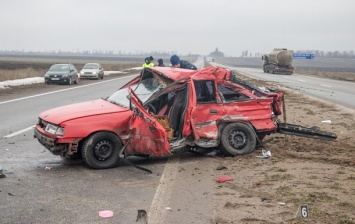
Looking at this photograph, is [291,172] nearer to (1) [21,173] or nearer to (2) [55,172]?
(2) [55,172]

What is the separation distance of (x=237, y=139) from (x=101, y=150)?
8.51 feet

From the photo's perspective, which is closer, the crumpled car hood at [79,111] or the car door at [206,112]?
the crumpled car hood at [79,111]

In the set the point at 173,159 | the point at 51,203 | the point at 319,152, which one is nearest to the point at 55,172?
the point at 51,203

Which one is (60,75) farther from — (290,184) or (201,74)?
(290,184)

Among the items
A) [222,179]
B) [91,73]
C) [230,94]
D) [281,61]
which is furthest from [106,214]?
[281,61]

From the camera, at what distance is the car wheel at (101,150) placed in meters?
7.21

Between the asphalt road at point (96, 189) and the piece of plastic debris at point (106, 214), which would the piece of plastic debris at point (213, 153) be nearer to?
the asphalt road at point (96, 189)

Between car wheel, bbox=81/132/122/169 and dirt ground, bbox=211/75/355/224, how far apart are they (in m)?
1.69

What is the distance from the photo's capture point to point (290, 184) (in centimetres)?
641

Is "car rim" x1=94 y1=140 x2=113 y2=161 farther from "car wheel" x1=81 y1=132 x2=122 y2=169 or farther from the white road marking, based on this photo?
the white road marking

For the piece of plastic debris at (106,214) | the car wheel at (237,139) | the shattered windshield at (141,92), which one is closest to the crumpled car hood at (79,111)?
the shattered windshield at (141,92)

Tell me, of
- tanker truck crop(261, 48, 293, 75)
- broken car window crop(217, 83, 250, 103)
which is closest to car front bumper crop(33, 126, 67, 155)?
broken car window crop(217, 83, 250, 103)

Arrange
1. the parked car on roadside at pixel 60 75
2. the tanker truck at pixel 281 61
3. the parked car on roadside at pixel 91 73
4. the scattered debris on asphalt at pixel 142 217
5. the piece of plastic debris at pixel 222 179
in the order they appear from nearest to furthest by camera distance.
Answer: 1. the scattered debris on asphalt at pixel 142 217
2. the piece of plastic debris at pixel 222 179
3. the parked car on roadside at pixel 60 75
4. the parked car on roadside at pixel 91 73
5. the tanker truck at pixel 281 61

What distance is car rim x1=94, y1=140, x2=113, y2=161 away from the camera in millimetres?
7281
